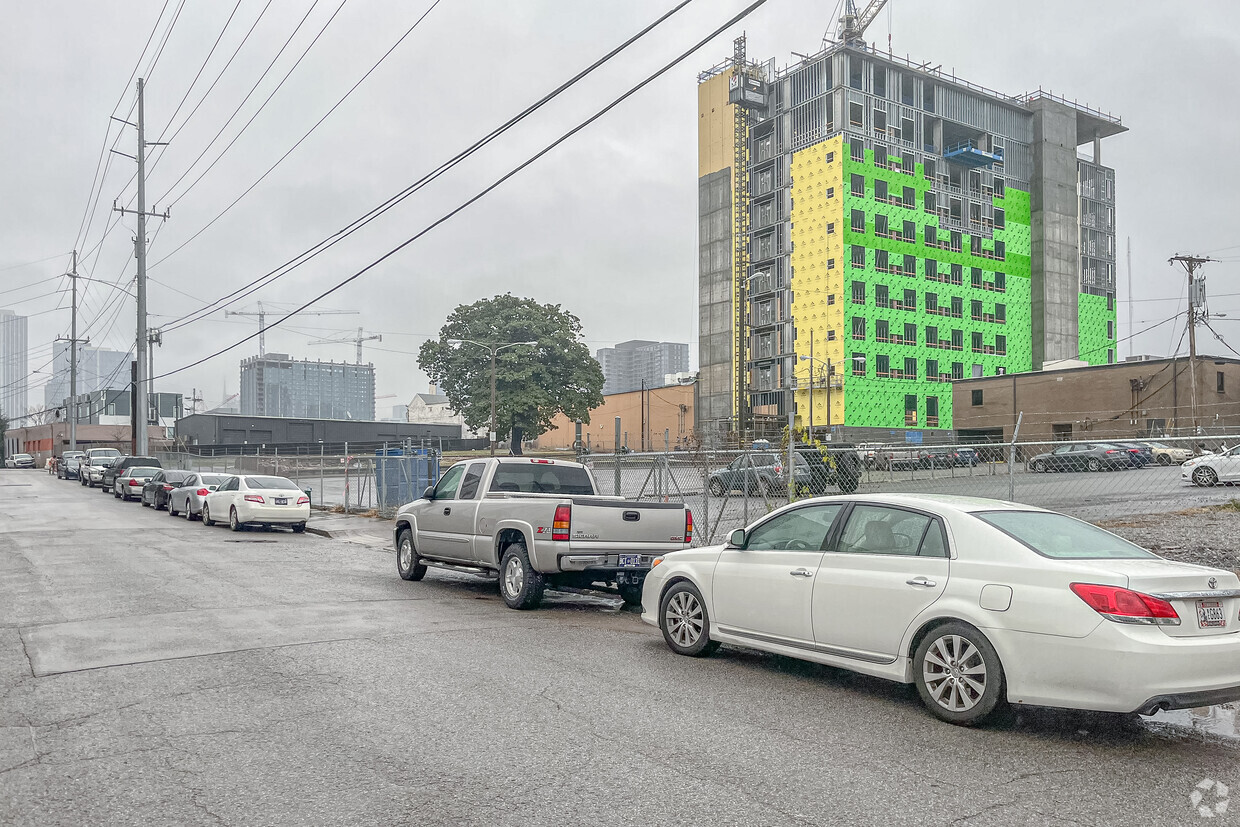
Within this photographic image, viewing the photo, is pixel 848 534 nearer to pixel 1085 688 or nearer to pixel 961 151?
pixel 1085 688

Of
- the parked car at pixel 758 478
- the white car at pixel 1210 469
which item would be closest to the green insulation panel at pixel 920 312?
the white car at pixel 1210 469

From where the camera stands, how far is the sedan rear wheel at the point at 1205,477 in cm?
1338

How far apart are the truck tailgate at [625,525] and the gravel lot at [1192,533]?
6425 mm

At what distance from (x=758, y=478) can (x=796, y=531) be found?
790 cm

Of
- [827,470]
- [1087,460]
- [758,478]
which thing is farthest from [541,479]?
[1087,460]

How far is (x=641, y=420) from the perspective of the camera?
96.9m

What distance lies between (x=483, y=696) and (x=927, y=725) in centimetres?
299

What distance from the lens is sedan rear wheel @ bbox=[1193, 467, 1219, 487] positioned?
1338 centimetres

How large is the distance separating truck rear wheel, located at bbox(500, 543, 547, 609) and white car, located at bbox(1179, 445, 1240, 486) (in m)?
7.33

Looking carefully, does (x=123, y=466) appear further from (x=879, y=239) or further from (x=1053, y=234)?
(x=1053, y=234)

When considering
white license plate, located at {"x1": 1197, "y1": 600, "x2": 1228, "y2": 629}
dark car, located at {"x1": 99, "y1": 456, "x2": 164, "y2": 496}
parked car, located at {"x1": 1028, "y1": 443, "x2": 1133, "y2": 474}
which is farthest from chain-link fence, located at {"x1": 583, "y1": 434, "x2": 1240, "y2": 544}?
dark car, located at {"x1": 99, "y1": 456, "x2": 164, "y2": 496}

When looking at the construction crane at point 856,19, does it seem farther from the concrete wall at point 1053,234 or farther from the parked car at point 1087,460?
the parked car at point 1087,460

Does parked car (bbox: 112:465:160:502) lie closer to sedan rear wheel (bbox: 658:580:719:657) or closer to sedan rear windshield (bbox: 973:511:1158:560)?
sedan rear wheel (bbox: 658:580:719:657)

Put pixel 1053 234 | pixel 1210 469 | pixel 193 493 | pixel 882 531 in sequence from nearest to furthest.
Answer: pixel 882 531 → pixel 1210 469 → pixel 193 493 → pixel 1053 234
